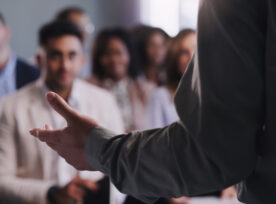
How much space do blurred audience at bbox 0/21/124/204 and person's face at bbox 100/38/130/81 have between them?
0.80m

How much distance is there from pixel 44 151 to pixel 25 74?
89 centimetres

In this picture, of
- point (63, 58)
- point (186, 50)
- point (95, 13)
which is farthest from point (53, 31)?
point (95, 13)

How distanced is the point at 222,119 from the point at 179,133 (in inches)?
2.0

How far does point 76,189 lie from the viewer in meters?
1.07

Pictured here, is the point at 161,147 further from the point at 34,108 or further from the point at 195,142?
the point at 34,108

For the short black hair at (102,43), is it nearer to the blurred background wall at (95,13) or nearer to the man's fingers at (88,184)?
the blurred background wall at (95,13)

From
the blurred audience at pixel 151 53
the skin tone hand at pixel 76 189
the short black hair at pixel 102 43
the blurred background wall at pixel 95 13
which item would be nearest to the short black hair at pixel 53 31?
the skin tone hand at pixel 76 189

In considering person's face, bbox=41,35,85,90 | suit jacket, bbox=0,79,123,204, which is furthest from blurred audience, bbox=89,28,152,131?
suit jacket, bbox=0,79,123,204

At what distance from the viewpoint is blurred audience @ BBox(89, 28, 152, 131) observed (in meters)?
2.19

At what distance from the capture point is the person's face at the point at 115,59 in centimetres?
226

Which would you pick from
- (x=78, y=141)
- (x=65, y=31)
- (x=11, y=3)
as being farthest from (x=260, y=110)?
(x=11, y=3)

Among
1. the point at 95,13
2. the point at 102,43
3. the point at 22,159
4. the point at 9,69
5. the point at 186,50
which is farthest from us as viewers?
the point at 95,13

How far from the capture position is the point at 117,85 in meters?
2.21

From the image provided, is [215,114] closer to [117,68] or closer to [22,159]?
[22,159]
